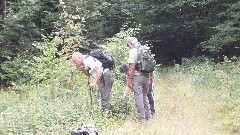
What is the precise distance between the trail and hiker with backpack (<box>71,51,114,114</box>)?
654mm

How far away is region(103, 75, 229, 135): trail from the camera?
278 inches

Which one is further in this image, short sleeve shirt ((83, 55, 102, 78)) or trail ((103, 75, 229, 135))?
short sleeve shirt ((83, 55, 102, 78))

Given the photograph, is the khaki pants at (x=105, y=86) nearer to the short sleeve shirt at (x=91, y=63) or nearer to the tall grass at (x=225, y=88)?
the short sleeve shirt at (x=91, y=63)

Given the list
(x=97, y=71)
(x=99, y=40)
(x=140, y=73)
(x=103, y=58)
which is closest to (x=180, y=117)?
(x=140, y=73)

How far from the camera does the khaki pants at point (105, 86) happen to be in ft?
25.2

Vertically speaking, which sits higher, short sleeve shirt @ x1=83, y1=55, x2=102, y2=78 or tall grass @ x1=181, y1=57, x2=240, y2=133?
short sleeve shirt @ x1=83, y1=55, x2=102, y2=78

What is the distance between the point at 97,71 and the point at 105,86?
0.59 metres

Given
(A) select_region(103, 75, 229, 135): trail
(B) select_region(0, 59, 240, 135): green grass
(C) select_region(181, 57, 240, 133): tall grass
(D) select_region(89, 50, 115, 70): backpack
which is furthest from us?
(C) select_region(181, 57, 240, 133): tall grass

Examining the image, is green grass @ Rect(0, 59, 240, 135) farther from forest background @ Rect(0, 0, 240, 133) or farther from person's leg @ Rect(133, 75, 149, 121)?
person's leg @ Rect(133, 75, 149, 121)

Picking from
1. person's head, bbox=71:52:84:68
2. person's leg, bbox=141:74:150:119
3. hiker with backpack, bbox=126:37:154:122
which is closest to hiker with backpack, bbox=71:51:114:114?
person's head, bbox=71:52:84:68

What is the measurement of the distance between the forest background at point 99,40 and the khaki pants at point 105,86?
45 centimetres

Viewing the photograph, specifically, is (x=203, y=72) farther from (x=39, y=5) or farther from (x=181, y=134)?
(x=181, y=134)

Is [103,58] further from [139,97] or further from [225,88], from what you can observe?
[225,88]

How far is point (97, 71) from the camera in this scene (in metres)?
7.25
